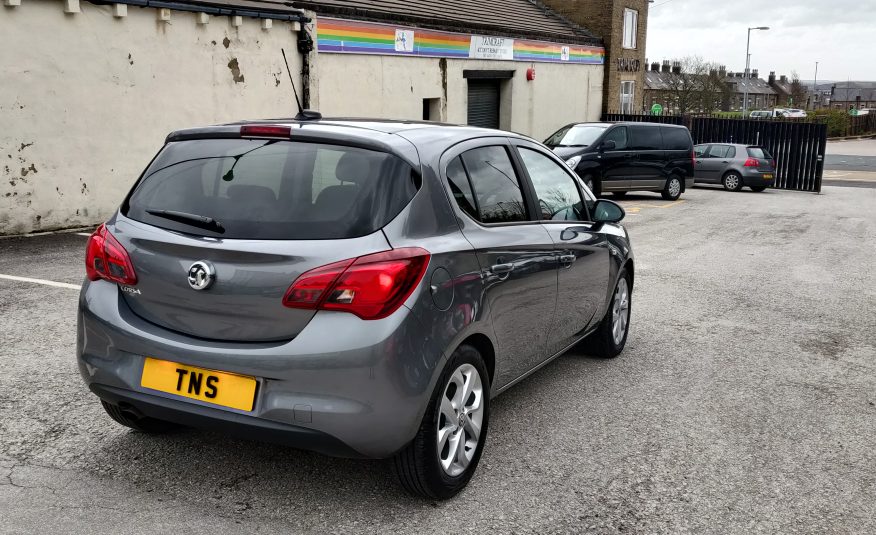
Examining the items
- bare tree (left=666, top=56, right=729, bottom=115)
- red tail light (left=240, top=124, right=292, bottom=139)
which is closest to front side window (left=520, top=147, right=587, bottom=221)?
red tail light (left=240, top=124, right=292, bottom=139)

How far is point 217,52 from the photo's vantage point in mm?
14375

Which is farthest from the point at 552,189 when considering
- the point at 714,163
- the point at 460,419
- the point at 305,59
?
the point at 714,163

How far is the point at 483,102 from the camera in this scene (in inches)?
989

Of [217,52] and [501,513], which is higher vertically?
[217,52]

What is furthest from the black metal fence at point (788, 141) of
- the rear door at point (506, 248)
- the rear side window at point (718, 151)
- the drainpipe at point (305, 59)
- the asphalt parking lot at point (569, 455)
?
the rear door at point (506, 248)

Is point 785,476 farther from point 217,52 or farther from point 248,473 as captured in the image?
point 217,52

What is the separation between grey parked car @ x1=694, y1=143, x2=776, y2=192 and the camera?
26.1 m

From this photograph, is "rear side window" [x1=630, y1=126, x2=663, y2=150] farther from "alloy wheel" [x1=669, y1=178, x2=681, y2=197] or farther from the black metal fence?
the black metal fence

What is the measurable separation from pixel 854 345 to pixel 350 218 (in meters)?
5.08

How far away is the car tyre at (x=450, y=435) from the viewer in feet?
11.5

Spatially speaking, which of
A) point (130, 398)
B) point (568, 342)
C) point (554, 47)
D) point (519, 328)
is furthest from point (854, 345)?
point (554, 47)

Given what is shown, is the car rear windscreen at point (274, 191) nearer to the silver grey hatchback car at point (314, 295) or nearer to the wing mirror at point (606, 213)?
the silver grey hatchback car at point (314, 295)

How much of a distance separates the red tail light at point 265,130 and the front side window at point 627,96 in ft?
107

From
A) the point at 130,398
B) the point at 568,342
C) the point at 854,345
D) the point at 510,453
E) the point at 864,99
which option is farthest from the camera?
the point at 864,99
